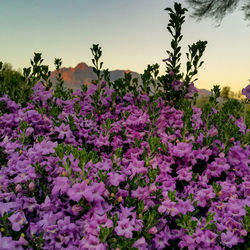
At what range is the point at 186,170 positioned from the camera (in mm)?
2963

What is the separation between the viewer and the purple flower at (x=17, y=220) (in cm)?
219

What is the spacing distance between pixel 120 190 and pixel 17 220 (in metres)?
0.83

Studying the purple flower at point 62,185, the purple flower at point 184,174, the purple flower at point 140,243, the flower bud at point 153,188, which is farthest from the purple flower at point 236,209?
the purple flower at point 62,185

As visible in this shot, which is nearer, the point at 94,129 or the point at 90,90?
the point at 94,129

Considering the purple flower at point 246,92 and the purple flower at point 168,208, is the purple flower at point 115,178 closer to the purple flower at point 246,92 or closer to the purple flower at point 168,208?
the purple flower at point 168,208

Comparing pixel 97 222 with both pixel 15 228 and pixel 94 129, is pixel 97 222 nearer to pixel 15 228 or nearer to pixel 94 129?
pixel 15 228

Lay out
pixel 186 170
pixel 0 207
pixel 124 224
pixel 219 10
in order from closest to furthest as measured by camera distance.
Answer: pixel 124 224 < pixel 0 207 < pixel 186 170 < pixel 219 10

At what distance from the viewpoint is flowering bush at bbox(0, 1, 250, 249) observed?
2.23 metres

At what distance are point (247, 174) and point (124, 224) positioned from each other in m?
1.70

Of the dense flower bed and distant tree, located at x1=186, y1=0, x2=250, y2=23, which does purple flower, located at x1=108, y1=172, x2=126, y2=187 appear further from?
distant tree, located at x1=186, y1=0, x2=250, y2=23

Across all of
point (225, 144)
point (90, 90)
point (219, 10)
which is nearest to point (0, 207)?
point (225, 144)

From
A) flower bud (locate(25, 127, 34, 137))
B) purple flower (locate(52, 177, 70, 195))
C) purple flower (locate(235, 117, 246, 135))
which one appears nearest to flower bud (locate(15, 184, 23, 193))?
purple flower (locate(52, 177, 70, 195))

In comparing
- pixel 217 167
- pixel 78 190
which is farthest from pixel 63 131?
pixel 217 167

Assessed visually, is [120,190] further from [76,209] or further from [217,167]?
[217,167]
